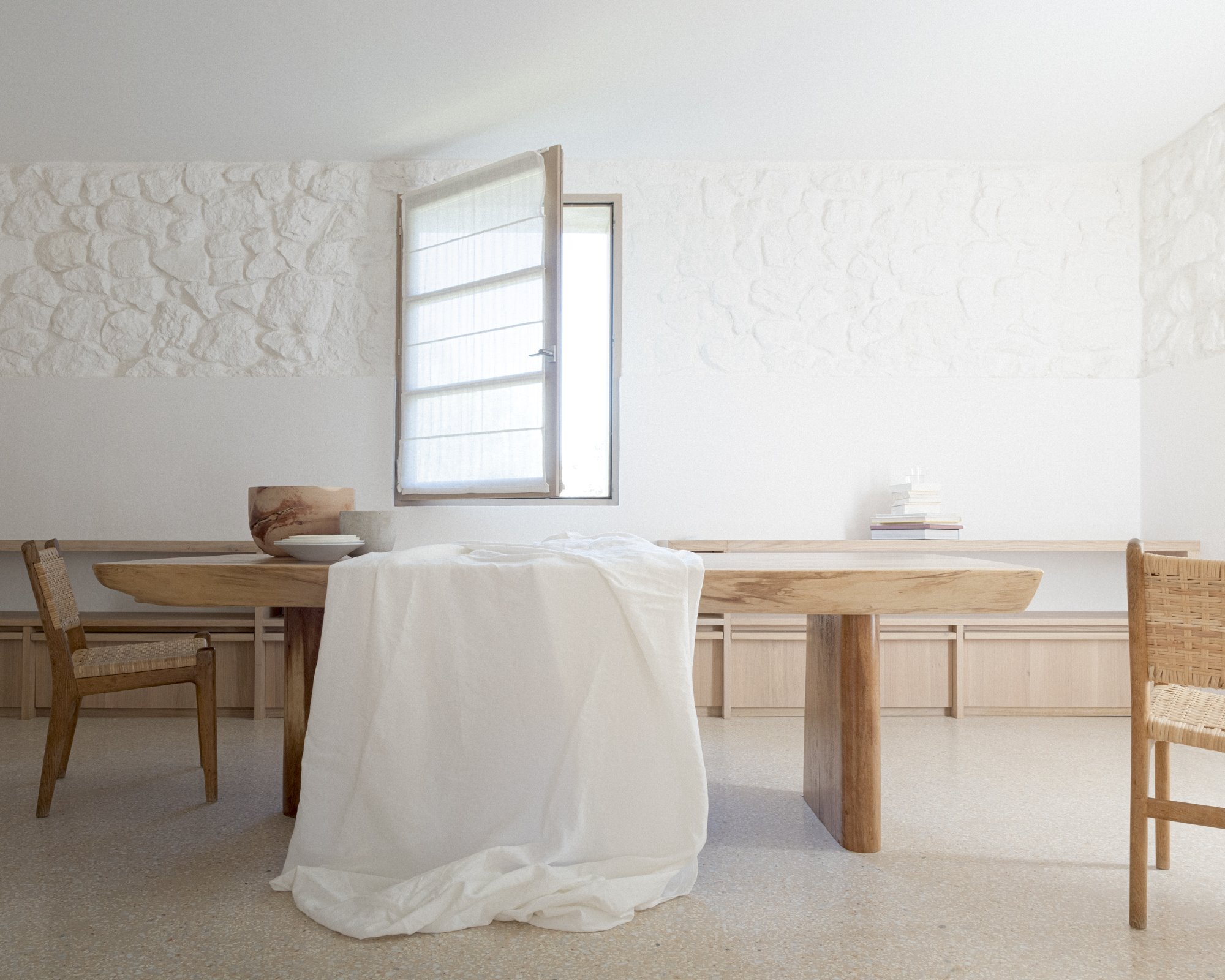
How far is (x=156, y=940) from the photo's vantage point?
66.5 inches

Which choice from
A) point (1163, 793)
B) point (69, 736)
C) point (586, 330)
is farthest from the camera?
point (586, 330)

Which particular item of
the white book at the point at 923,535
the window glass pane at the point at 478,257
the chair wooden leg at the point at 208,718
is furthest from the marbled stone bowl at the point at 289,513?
the white book at the point at 923,535

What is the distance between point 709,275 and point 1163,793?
2.99 metres

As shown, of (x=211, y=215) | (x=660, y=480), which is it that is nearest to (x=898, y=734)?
(x=660, y=480)

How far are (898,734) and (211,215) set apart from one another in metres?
4.00

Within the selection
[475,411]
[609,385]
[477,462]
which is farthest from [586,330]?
[477,462]

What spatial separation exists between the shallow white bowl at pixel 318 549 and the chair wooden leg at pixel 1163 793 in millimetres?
1922

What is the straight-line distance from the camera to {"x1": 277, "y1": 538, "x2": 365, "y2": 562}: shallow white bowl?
2055 millimetres

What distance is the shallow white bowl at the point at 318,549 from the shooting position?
205 cm

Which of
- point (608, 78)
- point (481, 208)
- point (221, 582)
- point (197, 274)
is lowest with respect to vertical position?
point (221, 582)

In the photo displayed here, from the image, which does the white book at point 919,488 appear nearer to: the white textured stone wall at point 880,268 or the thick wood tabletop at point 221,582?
the white textured stone wall at point 880,268

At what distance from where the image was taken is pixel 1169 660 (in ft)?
5.61

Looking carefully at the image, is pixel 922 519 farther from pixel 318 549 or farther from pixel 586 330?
pixel 318 549

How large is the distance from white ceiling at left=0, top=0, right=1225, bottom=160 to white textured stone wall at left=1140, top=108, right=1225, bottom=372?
13cm
